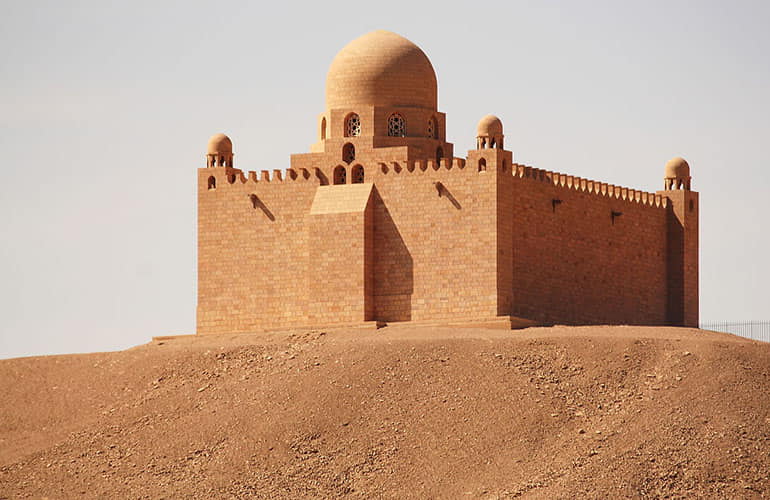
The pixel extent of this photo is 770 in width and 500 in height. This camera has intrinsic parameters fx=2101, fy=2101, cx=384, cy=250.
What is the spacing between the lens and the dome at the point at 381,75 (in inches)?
2173

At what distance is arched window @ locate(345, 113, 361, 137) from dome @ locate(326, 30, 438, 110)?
1.01ft

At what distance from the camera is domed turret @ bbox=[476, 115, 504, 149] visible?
5256 centimetres

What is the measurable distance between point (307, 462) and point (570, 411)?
5.80m

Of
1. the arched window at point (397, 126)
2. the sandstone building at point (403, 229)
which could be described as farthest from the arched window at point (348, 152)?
the arched window at point (397, 126)

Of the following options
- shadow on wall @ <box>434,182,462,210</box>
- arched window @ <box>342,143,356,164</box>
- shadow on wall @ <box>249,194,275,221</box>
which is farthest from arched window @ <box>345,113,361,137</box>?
shadow on wall @ <box>434,182,462,210</box>

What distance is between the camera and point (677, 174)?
58.5m

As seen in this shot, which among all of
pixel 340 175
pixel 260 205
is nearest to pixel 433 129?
pixel 340 175

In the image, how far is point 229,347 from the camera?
51000 millimetres

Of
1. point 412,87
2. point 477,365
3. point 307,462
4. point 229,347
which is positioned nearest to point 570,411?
point 477,365

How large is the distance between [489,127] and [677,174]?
26.8 ft

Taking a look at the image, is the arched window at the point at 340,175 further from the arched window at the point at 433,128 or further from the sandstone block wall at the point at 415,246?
the arched window at the point at 433,128

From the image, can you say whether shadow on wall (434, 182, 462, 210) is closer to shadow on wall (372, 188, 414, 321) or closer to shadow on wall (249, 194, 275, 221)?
shadow on wall (372, 188, 414, 321)

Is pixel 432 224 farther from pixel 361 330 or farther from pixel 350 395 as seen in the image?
pixel 350 395

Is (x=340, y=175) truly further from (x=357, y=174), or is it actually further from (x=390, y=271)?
(x=390, y=271)
